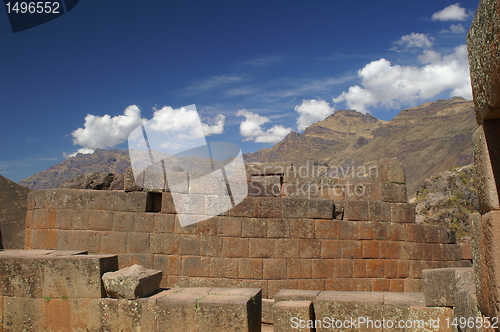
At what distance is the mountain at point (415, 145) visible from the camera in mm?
81312

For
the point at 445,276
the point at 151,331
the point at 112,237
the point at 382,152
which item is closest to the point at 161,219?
the point at 112,237

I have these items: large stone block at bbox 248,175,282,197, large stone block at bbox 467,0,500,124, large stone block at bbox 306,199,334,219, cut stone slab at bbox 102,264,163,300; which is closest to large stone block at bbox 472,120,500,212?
large stone block at bbox 467,0,500,124

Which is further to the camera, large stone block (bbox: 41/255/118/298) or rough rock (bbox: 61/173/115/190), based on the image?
rough rock (bbox: 61/173/115/190)

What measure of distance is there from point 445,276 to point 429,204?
12.3 m

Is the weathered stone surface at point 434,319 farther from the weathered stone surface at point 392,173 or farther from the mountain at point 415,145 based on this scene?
the mountain at point 415,145

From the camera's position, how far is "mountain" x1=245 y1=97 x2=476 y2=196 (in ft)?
267

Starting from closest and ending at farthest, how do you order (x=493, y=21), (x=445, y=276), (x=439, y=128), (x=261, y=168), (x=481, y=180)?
1. (x=493, y=21)
2. (x=481, y=180)
3. (x=445, y=276)
4. (x=261, y=168)
5. (x=439, y=128)

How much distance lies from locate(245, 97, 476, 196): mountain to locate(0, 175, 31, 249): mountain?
26.2 meters

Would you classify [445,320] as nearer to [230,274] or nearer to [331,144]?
[230,274]

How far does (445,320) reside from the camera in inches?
201

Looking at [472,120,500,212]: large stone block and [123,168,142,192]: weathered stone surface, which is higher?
[123,168,142,192]: weathered stone surface

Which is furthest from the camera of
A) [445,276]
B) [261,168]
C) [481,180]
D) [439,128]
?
[439,128]

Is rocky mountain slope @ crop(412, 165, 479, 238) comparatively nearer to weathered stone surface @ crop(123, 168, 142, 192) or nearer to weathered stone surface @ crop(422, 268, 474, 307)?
weathered stone surface @ crop(422, 268, 474, 307)

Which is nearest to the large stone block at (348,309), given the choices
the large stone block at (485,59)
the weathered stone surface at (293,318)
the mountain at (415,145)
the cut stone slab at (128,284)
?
the weathered stone surface at (293,318)
